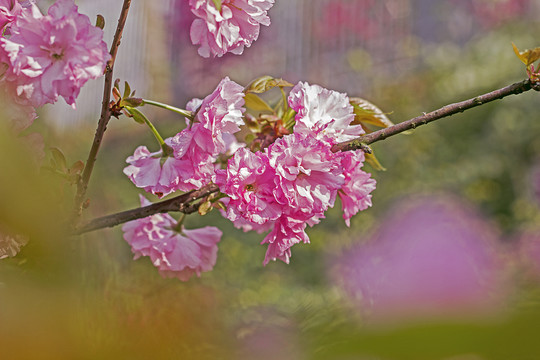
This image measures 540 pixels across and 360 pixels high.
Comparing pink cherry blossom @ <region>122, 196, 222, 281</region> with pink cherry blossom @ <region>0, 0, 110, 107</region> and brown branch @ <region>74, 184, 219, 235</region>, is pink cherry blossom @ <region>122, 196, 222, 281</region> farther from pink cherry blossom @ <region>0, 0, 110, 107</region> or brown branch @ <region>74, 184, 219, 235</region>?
pink cherry blossom @ <region>0, 0, 110, 107</region>

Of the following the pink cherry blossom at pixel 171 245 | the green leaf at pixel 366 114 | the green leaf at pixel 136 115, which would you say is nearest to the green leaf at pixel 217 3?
the green leaf at pixel 136 115

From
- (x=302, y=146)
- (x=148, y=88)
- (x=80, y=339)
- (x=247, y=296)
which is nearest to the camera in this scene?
(x=80, y=339)

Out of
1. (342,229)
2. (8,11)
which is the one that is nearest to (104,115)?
(8,11)

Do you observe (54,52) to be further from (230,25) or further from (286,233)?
(286,233)

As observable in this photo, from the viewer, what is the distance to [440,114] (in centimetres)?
73

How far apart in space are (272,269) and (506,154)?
1.32 metres

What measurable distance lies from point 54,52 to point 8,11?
102mm

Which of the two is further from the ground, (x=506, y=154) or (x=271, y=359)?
(x=506, y=154)

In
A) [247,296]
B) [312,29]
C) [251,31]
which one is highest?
[312,29]

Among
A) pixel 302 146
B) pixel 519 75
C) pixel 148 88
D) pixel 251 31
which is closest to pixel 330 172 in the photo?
pixel 302 146

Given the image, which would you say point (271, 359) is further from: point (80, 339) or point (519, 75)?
point (519, 75)

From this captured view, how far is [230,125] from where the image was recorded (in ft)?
2.49

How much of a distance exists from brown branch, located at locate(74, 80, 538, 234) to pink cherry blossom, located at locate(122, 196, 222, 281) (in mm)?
152

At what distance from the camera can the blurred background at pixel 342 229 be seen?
17cm
